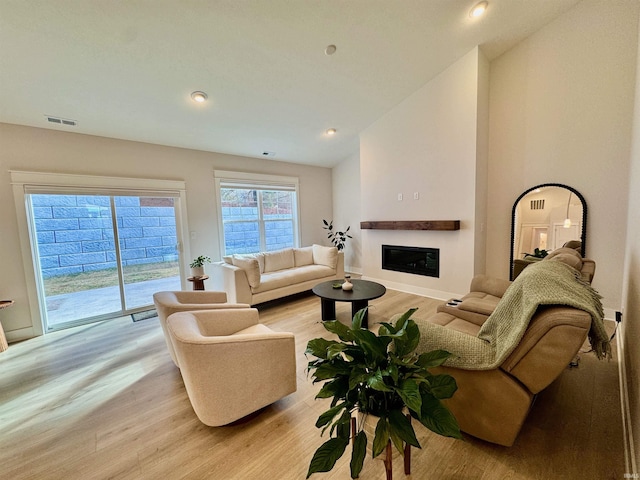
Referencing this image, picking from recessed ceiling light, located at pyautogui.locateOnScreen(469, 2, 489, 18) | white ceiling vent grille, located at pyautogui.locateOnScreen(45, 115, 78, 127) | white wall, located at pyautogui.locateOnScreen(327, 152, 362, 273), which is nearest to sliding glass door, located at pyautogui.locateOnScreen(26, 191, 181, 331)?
white ceiling vent grille, located at pyautogui.locateOnScreen(45, 115, 78, 127)

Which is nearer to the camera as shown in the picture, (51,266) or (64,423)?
(64,423)

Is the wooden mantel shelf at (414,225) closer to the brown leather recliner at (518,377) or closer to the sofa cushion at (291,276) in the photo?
the sofa cushion at (291,276)

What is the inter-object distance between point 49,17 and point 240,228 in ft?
10.9

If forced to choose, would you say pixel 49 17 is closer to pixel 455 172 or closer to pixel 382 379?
pixel 382 379

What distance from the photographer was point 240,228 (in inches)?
193

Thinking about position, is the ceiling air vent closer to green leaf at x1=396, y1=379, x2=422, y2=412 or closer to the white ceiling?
the white ceiling

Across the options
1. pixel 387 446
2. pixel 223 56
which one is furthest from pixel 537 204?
pixel 223 56

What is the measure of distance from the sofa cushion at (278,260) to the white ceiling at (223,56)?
1939mm

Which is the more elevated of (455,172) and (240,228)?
(455,172)

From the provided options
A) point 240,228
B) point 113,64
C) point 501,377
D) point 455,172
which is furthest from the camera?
point 240,228

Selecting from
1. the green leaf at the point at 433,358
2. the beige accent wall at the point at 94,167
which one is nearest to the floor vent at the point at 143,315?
the beige accent wall at the point at 94,167

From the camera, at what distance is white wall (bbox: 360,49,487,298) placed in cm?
341

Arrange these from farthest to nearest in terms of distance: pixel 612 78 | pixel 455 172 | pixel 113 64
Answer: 1. pixel 455 172
2. pixel 612 78
3. pixel 113 64

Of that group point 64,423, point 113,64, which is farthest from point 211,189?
point 64,423
